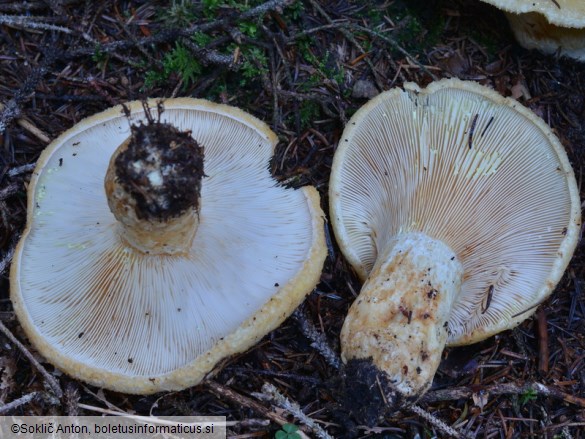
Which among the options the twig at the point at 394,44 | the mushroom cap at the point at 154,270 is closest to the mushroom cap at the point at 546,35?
the twig at the point at 394,44

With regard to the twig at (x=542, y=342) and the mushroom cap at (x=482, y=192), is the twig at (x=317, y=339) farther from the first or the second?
the twig at (x=542, y=342)

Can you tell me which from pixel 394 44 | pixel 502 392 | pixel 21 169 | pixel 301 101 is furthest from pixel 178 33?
pixel 502 392

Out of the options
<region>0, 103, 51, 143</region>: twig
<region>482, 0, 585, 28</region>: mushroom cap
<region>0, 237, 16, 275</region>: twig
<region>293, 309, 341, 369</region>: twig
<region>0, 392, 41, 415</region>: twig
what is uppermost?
<region>482, 0, 585, 28</region>: mushroom cap

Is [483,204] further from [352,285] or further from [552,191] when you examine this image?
[352,285]

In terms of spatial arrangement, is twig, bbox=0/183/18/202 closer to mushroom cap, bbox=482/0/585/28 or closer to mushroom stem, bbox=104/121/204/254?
mushroom stem, bbox=104/121/204/254

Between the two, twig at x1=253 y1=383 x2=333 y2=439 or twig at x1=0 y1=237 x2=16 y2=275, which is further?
twig at x1=0 y1=237 x2=16 y2=275

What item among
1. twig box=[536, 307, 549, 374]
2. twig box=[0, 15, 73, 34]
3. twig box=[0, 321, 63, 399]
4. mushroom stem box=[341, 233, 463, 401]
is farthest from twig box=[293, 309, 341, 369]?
twig box=[0, 15, 73, 34]

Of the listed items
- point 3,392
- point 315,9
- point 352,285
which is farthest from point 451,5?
point 3,392
